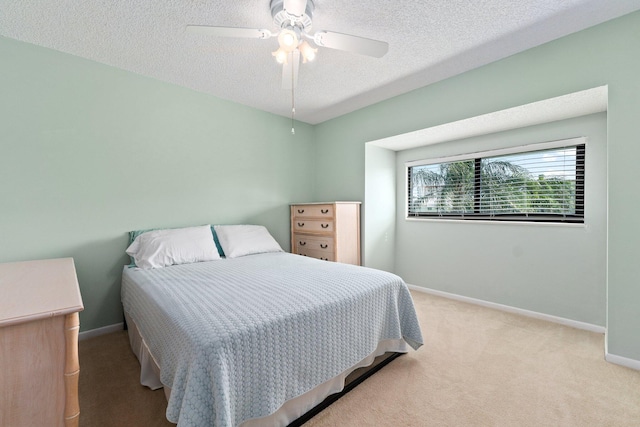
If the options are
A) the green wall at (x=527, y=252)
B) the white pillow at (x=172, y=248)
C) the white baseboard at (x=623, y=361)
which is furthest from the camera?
the green wall at (x=527, y=252)

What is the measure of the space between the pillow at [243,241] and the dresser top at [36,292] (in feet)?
3.96

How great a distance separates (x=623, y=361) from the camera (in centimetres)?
185

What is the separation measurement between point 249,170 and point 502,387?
10.1 ft

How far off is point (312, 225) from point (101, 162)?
2.19 m

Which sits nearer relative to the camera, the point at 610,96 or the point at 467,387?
the point at 467,387

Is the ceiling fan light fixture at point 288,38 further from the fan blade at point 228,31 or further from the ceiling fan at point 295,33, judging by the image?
the fan blade at point 228,31

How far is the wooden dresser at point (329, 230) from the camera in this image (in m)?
3.18

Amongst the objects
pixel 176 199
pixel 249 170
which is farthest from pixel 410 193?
pixel 176 199

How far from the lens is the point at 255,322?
3.99 feet

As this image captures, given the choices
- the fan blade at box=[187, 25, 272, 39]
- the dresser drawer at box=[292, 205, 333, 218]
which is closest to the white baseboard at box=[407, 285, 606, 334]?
the dresser drawer at box=[292, 205, 333, 218]

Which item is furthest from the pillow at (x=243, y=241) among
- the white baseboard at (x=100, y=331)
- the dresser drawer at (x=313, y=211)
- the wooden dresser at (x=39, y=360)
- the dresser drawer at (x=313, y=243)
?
the wooden dresser at (x=39, y=360)

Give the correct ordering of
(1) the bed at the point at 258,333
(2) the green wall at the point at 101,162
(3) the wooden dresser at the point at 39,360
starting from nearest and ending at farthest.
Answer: (3) the wooden dresser at the point at 39,360, (1) the bed at the point at 258,333, (2) the green wall at the point at 101,162

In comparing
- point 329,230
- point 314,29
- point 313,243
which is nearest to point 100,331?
point 313,243

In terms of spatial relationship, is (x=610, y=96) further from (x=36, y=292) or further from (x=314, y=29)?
(x=36, y=292)
